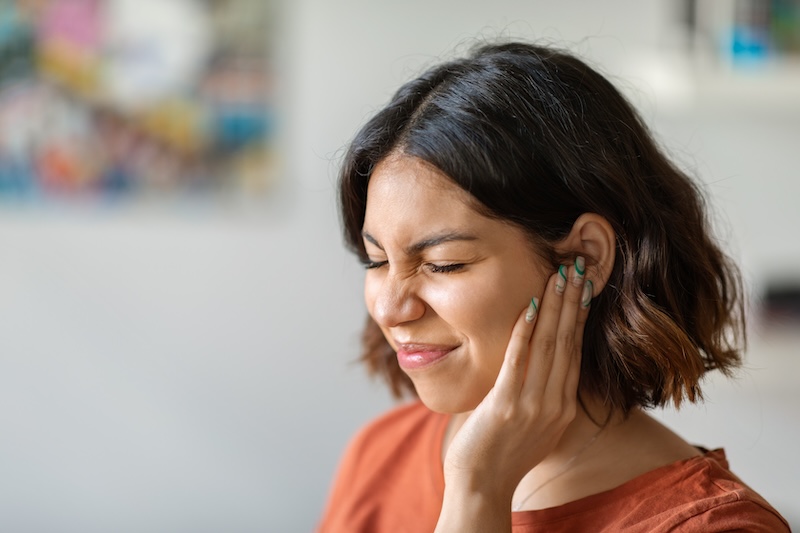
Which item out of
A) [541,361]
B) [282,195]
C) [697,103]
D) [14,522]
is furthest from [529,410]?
[14,522]

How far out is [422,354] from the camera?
3.63ft

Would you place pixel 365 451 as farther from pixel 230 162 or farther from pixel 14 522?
pixel 14 522

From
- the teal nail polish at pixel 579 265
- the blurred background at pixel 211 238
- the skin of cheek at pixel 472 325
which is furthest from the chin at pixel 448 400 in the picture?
the blurred background at pixel 211 238

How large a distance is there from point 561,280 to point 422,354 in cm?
21

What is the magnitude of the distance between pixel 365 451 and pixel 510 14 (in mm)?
1699

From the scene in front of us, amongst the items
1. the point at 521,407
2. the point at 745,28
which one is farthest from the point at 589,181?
the point at 745,28

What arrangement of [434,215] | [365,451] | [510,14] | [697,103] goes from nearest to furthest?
[434,215] → [365,451] → [697,103] → [510,14]

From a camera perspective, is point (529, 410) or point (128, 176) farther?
point (128, 176)

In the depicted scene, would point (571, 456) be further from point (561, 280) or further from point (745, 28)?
point (745, 28)

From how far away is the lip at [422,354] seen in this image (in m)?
1.09

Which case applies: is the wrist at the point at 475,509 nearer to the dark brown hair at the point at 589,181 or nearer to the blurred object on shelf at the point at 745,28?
the dark brown hair at the point at 589,181

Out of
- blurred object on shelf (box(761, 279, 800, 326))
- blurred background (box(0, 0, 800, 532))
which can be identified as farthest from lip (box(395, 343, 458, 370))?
blurred object on shelf (box(761, 279, 800, 326))

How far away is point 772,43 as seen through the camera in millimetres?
2438

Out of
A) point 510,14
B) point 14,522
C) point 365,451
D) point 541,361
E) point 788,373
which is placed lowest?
point 14,522
